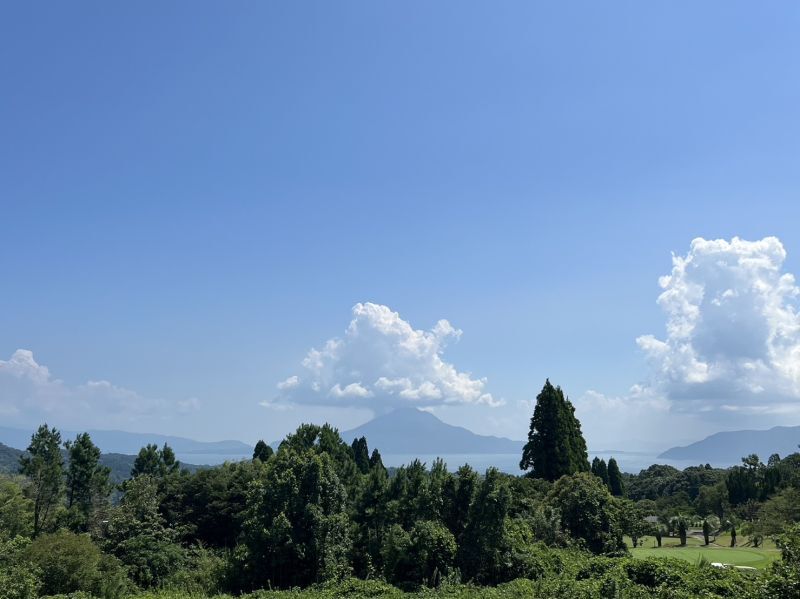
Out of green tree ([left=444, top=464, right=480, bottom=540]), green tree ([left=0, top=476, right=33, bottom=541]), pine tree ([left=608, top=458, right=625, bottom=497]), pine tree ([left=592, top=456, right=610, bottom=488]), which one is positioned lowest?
green tree ([left=0, top=476, right=33, bottom=541])

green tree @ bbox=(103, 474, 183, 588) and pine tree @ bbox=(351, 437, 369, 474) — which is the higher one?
pine tree @ bbox=(351, 437, 369, 474)

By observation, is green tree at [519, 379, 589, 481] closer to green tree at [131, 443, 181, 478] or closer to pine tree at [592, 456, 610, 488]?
pine tree at [592, 456, 610, 488]

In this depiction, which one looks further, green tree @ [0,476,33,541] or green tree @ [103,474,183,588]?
green tree @ [0,476,33,541]

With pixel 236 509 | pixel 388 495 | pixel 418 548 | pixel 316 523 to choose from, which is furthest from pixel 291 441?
pixel 418 548

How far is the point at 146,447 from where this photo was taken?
48.8 m

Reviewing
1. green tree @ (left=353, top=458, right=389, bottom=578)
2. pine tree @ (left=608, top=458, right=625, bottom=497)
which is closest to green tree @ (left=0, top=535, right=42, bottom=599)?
green tree @ (left=353, top=458, right=389, bottom=578)

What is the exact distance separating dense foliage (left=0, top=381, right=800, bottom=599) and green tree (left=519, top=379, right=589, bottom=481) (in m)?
7.14

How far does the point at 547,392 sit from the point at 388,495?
27068 millimetres

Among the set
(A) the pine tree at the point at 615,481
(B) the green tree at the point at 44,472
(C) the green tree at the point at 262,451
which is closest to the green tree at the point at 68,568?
(B) the green tree at the point at 44,472

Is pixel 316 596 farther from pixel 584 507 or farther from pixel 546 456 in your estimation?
pixel 546 456

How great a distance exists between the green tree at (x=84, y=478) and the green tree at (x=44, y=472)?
147 centimetres

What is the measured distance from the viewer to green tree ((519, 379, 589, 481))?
143 feet

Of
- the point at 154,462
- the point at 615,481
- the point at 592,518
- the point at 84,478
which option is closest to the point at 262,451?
the point at 154,462

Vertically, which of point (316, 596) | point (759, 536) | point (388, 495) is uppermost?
point (388, 495)
